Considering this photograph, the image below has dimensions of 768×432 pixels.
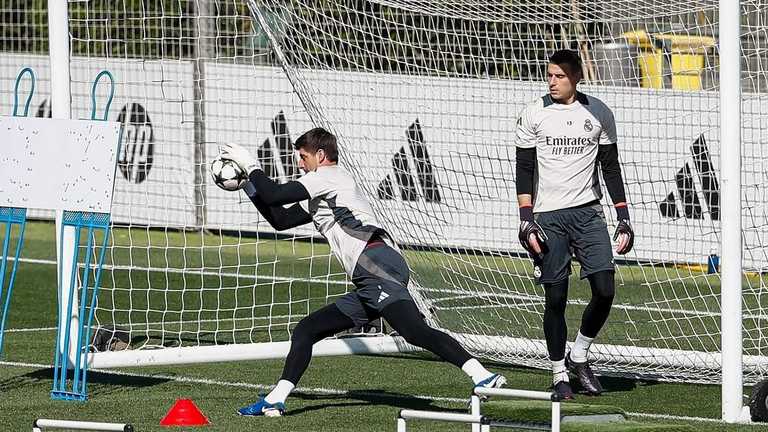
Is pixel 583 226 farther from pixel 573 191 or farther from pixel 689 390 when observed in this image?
pixel 689 390

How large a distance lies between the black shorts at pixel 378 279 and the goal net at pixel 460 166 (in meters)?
2.05

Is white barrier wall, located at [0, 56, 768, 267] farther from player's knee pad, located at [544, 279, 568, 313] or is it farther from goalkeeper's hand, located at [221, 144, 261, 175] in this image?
goalkeeper's hand, located at [221, 144, 261, 175]

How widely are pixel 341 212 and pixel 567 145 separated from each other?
1.44 meters

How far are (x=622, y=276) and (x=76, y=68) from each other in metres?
7.26

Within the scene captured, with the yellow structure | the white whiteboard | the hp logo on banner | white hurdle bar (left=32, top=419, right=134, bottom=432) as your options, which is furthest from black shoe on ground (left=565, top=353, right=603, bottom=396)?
the hp logo on banner

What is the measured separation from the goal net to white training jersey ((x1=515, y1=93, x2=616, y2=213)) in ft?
3.74

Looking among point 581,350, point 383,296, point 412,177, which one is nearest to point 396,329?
point 383,296

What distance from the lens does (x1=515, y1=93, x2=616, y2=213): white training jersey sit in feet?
29.2

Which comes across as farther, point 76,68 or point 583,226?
point 76,68

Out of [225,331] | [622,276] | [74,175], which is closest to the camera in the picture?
[74,175]

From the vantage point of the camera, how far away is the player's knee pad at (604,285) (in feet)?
29.1

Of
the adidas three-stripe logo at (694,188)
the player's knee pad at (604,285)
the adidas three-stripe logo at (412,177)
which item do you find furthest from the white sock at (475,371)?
the adidas three-stripe logo at (694,188)

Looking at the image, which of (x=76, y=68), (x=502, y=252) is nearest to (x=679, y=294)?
(x=502, y=252)

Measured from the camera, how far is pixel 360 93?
12.1 m
